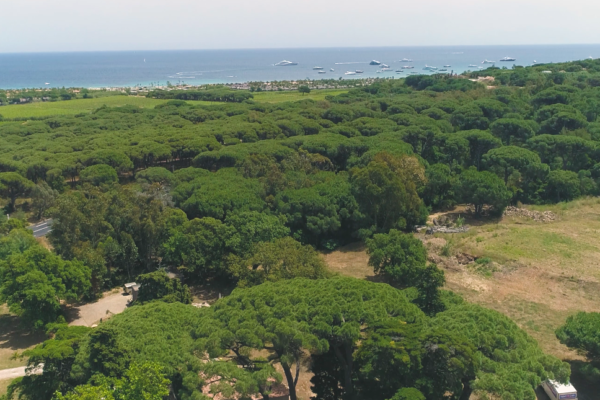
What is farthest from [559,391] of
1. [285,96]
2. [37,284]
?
[285,96]

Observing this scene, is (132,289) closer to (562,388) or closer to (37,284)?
(37,284)

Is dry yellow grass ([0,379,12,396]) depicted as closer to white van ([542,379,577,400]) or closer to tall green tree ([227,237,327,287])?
tall green tree ([227,237,327,287])

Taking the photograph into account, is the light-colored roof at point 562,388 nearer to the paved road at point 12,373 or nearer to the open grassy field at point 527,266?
the open grassy field at point 527,266

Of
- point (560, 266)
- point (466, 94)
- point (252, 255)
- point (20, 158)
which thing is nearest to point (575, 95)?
point (466, 94)

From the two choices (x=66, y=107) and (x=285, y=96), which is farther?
(x=285, y=96)

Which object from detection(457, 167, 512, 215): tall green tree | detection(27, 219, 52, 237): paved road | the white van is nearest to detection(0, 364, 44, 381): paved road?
detection(27, 219, 52, 237): paved road

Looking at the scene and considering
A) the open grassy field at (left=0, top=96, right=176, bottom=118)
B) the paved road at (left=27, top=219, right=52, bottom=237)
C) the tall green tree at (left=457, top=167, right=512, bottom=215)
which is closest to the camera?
the paved road at (left=27, top=219, right=52, bottom=237)

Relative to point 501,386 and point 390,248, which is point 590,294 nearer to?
point 390,248
